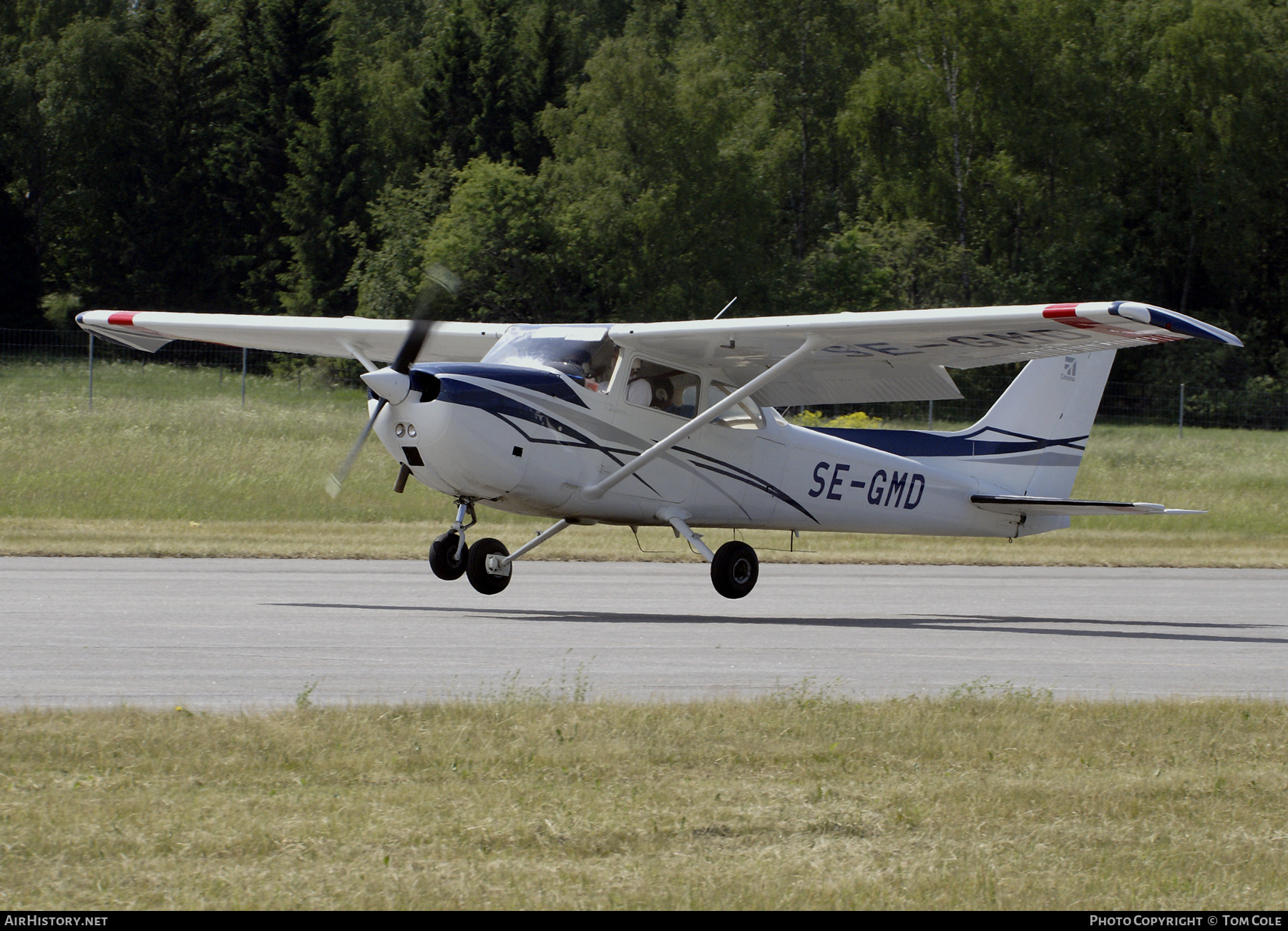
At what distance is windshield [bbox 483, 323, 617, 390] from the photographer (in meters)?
13.0

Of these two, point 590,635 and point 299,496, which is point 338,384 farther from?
point 590,635

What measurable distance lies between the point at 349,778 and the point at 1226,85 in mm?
55663

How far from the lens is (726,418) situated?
1422 cm

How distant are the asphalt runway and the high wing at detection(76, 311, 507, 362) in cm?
247

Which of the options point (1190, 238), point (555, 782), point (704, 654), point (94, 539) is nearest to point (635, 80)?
point (1190, 238)

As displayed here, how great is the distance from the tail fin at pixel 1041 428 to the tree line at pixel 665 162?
31003 millimetres

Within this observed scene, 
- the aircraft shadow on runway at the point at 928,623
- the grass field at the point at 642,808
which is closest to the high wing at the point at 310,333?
the aircraft shadow on runway at the point at 928,623

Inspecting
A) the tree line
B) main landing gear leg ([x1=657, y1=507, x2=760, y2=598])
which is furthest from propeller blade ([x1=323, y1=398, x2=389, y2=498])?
the tree line

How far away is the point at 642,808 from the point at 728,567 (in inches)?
315

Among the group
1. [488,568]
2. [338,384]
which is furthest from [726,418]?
[338,384]

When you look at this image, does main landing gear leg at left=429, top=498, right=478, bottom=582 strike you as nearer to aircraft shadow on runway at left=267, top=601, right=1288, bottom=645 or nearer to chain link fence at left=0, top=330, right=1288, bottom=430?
aircraft shadow on runway at left=267, top=601, right=1288, bottom=645

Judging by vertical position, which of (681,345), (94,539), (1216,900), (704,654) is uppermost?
(681,345)

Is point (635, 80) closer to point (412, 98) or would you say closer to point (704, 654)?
point (412, 98)

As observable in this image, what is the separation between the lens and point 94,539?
59.2 ft
